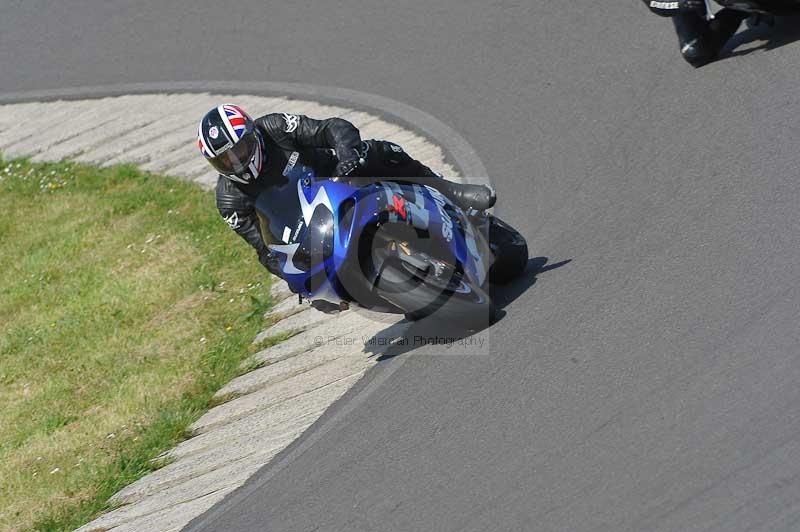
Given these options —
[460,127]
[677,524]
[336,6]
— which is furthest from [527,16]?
[677,524]

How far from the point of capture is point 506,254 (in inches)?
292

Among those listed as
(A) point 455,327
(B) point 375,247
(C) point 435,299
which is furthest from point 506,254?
(B) point 375,247

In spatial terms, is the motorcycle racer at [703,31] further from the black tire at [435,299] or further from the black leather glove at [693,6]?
the black tire at [435,299]

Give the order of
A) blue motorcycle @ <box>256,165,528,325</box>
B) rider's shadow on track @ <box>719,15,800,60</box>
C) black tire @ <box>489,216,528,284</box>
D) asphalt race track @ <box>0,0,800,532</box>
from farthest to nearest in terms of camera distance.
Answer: rider's shadow on track @ <box>719,15,800,60</box>, black tire @ <box>489,216,528,284</box>, blue motorcycle @ <box>256,165,528,325</box>, asphalt race track @ <box>0,0,800,532</box>

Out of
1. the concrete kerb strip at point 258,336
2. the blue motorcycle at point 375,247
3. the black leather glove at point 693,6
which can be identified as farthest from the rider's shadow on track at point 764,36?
the blue motorcycle at point 375,247

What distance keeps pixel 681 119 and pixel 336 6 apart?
570 centimetres

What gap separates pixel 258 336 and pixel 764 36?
15.7 feet

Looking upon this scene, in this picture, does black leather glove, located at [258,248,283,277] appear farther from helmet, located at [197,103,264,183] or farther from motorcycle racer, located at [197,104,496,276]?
helmet, located at [197,103,264,183]

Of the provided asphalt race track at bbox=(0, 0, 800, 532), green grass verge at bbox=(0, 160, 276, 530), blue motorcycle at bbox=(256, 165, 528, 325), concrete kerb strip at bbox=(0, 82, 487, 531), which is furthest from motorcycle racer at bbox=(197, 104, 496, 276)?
green grass verge at bbox=(0, 160, 276, 530)

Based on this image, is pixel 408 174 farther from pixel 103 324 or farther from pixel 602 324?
pixel 103 324

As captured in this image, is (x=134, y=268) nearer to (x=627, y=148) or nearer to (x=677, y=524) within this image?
(x=627, y=148)

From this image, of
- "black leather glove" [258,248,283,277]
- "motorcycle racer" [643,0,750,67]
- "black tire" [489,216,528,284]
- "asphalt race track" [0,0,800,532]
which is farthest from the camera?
"motorcycle racer" [643,0,750,67]

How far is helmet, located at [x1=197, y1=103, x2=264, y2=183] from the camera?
7.04 m

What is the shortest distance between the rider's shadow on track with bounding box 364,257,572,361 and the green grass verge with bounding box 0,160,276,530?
155 cm
